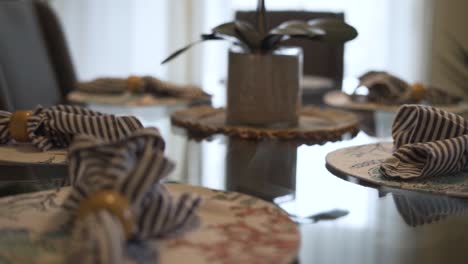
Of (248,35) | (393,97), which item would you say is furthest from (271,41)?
(393,97)

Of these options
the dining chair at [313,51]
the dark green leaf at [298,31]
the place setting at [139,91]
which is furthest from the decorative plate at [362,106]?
the dining chair at [313,51]

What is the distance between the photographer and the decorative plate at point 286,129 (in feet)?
3.95

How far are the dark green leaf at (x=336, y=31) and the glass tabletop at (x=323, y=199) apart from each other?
20 cm

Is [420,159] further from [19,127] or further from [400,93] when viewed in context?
[400,93]

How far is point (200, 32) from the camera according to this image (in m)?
3.97

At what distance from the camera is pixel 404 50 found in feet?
12.4

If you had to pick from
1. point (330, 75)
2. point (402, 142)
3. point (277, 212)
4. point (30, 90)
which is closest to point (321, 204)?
point (277, 212)

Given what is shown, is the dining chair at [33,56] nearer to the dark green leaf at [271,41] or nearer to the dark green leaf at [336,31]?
the dark green leaf at [271,41]

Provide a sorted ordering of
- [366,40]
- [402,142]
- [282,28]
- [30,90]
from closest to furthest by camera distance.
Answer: [402,142] < [282,28] < [30,90] < [366,40]

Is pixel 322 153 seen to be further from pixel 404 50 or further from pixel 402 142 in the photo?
pixel 404 50

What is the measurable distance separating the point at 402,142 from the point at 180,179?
0.35 metres

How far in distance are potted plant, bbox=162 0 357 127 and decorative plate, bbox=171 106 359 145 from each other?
34 millimetres

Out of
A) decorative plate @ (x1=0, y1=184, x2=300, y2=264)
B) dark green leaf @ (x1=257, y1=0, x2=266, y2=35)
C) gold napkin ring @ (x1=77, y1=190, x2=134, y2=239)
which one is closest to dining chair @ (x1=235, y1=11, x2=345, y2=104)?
dark green leaf @ (x1=257, y1=0, x2=266, y2=35)

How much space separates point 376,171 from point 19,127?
53 cm
